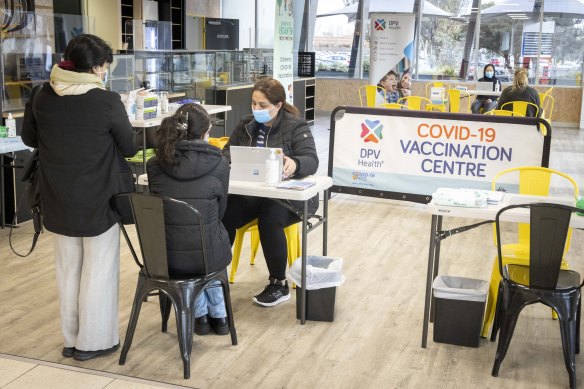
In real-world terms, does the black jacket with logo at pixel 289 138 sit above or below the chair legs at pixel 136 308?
above

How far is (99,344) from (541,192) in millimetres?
2520

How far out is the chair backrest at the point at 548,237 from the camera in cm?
312

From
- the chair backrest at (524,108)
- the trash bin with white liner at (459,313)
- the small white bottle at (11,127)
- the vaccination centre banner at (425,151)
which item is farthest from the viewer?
the chair backrest at (524,108)

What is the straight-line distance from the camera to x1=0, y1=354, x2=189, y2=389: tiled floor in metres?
3.16

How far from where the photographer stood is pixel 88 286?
332 cm

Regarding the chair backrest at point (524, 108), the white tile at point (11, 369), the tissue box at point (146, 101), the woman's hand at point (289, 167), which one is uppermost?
the tissue box at point (146, 101)

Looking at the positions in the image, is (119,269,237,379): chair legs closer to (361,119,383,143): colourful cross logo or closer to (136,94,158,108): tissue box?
(361,119,383,143): colourful cross logo

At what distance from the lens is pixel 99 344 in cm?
343

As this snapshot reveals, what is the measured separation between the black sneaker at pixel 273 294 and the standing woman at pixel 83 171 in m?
1.03

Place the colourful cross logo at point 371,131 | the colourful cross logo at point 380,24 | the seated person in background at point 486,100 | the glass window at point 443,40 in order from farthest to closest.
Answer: the glass window at point 443,40 < the seated person in background at point 486,100 < the colourful cross logo at point 380,24 < the colourful cross logo at point 371,131

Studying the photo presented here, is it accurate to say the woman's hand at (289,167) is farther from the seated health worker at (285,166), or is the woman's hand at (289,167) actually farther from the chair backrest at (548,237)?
the chair backrest at (548,237)

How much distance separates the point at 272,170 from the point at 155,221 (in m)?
0.88

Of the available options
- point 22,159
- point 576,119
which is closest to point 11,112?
point 22,159

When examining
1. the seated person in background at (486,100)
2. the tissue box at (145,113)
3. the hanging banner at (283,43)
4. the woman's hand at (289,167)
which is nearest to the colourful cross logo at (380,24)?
the seated person in background at (486,100)
